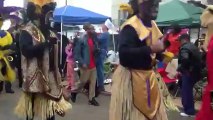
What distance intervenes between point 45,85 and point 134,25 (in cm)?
178

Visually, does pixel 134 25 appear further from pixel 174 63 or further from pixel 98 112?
pixel 174 63

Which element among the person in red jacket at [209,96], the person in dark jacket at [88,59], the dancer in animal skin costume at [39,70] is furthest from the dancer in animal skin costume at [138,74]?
the person in dark jacket at [88,59]

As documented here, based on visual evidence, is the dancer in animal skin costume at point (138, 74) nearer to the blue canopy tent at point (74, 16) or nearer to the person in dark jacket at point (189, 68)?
the person in dark jacket at point (189, 68)

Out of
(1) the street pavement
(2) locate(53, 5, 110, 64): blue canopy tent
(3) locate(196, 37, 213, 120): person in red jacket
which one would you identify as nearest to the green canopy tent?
(2) locate(53, 5, 110, 64): blue canopy tent

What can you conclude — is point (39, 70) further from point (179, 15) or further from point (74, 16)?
point (74, 16)

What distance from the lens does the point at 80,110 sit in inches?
346

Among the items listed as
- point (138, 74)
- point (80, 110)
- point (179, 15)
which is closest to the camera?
point (138, 74)

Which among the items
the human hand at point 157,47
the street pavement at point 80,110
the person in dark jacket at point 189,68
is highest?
the human hand at point 157,47

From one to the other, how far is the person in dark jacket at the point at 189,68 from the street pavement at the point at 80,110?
311 millimetres

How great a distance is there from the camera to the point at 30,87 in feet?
17.9

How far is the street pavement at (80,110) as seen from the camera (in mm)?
7993

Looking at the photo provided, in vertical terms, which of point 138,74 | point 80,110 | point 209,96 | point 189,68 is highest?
point 138,74

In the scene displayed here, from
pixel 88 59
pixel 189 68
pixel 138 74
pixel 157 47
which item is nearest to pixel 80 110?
pixel 88 59

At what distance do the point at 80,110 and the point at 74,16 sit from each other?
645 cm
